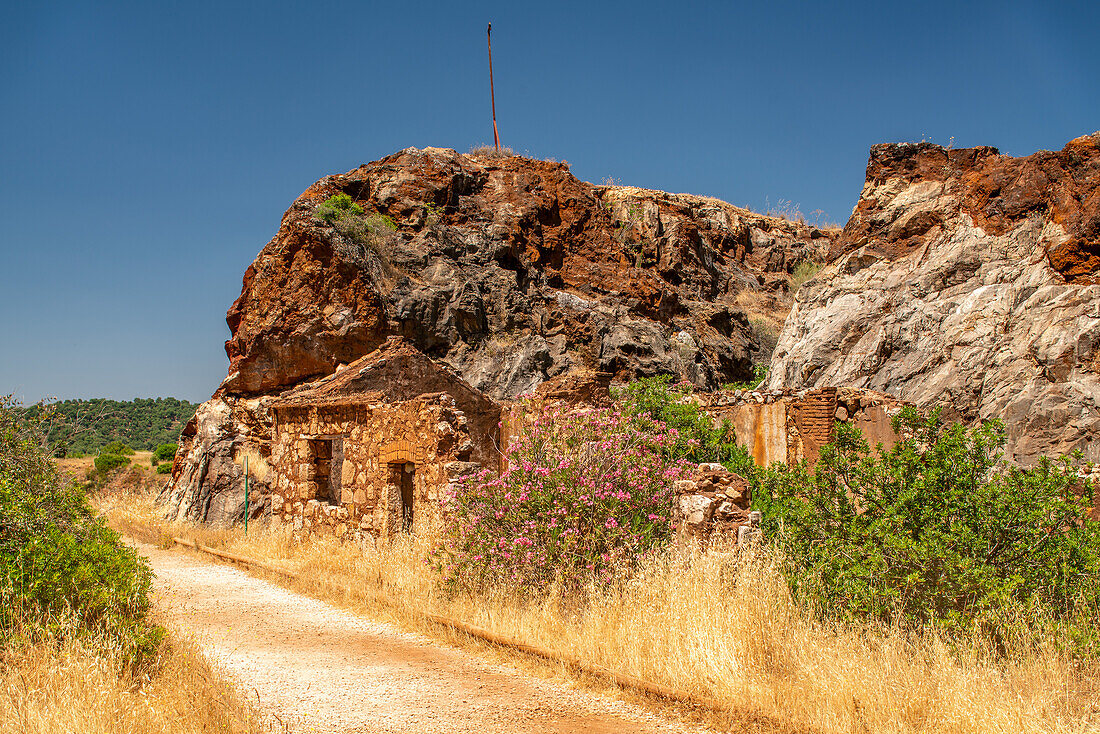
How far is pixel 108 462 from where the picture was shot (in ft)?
98.5

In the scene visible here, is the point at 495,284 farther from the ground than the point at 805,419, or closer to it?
farther from the ground

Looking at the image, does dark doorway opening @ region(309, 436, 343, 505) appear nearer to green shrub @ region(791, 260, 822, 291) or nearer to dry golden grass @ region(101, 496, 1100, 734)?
dry golden grass @ region(101, 496, 1100, 734)

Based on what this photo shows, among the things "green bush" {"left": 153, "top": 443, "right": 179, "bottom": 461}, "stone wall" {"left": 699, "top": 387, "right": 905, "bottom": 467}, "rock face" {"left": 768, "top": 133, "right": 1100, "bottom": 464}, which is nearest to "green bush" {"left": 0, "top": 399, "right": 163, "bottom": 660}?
"stone wall" {"left": 699, "top": 387, "right": 905, "bottom": 467}

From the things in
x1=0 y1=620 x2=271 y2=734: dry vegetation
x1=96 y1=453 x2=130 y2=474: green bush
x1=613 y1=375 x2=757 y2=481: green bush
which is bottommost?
x1=0 y1=620 x2=271 y2=734: dry vegetation

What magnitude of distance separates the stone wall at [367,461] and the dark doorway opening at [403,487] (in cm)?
2

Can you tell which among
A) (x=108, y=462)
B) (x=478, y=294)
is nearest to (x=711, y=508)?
(x=478, y=294)

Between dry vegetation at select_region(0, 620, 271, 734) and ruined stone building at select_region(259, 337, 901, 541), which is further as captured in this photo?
ruined stone building at select_region(259, 337, 901, 541)

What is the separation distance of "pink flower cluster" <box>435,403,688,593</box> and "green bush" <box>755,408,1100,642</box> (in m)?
1.71

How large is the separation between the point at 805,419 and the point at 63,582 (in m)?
10.3

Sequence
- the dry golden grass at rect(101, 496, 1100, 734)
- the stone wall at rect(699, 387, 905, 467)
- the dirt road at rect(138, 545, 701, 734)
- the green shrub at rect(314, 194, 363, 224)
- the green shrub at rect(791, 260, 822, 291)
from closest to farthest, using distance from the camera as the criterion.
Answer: the dry golden grass at rect(101, 496, 1100, 734) < the dirt road at rect(138, 545, 701, 734) < the stone wall at rect(699, 387, 905, 467) < the green shrub at rect(314, 194, 363, 224) < the green shrub at rect(791, 260, 822, 291)

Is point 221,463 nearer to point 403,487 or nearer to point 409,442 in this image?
point 403,487

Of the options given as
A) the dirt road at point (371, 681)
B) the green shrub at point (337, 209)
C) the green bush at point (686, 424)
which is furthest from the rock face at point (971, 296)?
the green shrub at point (337, 209)

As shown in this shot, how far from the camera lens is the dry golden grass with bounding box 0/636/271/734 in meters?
4.09

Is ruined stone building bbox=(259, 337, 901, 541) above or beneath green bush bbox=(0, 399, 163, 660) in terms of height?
above
